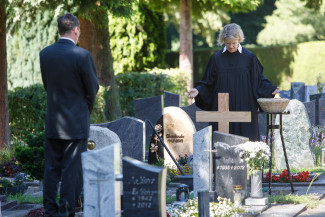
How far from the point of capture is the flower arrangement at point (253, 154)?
631 cm

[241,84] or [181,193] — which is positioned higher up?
[241,84]

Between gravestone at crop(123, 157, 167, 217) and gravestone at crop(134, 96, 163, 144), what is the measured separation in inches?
252

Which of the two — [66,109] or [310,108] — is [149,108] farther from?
[66,109]

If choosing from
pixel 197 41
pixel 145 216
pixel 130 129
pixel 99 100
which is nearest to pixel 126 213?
pixel 145 216

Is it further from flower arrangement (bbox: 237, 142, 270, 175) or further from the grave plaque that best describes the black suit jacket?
flower arrangement (bbox: 237, 142, 270, 175)

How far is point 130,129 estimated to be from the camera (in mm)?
8797

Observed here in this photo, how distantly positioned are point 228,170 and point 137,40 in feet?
51.0

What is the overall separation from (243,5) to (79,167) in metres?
15.9

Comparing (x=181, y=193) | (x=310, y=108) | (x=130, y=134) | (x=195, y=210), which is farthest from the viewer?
(x=310, y=108)

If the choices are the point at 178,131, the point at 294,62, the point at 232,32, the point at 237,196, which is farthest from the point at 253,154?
the point at 294,62

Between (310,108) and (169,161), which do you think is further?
(310,108)

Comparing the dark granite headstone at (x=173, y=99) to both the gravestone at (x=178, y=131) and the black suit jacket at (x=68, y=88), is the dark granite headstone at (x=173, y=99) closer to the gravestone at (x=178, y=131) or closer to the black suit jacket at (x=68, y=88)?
the gravestone at (x=178, y=131)

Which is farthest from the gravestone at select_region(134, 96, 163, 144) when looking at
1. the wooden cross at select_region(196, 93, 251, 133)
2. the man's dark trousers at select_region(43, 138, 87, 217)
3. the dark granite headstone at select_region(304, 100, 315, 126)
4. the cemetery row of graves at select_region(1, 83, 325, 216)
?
the man's dark trousers at select_region(43, 138, 87, 217)

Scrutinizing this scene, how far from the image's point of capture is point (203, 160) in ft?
22.1
